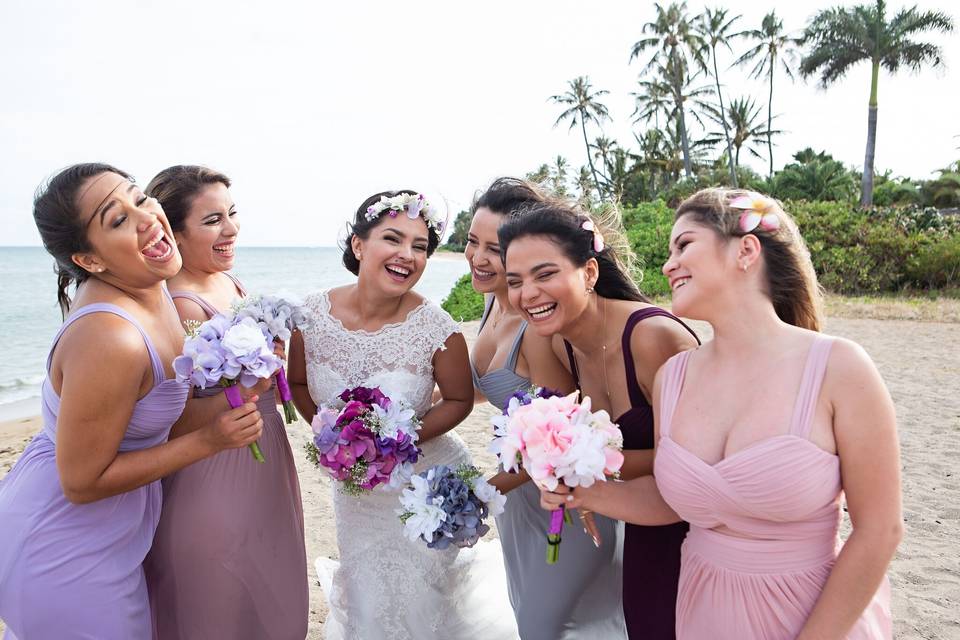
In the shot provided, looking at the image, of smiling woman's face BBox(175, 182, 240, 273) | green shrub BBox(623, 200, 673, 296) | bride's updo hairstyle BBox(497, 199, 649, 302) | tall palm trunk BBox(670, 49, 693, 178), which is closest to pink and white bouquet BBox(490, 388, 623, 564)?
bride's updo hairstyle BBox(497, 199, 649, 302)

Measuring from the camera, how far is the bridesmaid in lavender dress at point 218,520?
3693 mm

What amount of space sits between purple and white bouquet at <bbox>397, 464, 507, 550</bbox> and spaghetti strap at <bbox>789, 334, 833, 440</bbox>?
5.06 feet

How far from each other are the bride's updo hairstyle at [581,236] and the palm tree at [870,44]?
132 ft

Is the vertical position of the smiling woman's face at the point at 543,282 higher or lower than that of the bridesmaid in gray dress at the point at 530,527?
higher

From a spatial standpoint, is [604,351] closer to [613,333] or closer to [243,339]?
[613,333]

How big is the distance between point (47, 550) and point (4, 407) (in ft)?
54.0

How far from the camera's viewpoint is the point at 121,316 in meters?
3.04

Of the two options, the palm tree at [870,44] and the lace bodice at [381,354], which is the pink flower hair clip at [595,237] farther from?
the palm tree at [870,44]

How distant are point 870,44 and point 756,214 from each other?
45860 mm

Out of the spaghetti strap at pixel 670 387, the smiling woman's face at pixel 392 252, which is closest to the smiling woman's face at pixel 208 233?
the smiling woman's face at pixel 392 252

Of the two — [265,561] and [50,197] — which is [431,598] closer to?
[265,561]

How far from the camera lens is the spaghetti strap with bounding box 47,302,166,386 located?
300 centimetres

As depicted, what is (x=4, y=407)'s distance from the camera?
1642 cm

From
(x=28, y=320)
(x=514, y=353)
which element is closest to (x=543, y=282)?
(x=514, y=353)
